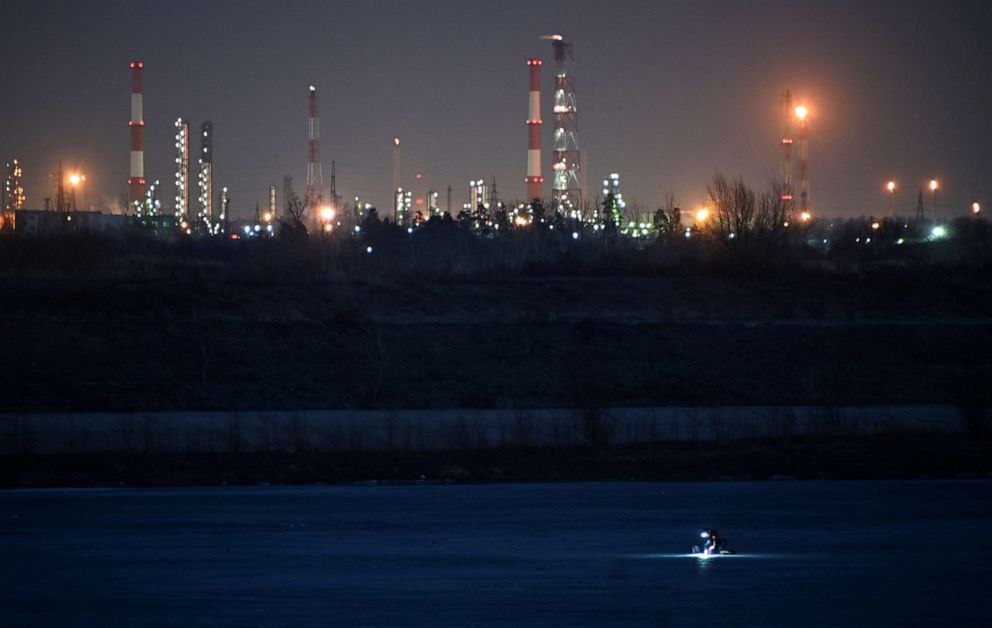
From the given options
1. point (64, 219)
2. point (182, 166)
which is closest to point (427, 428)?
point (64, 219)

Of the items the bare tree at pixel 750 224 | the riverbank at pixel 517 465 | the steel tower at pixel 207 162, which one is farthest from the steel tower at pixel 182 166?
the riverbank at pixel 517 465

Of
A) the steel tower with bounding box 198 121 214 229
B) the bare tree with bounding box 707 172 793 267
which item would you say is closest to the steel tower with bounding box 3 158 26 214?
the steel tower with bounding box 198 121 214 229

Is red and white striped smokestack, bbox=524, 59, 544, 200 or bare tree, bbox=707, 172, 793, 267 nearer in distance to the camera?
bare tree, bbox=707, 172, 793, 267

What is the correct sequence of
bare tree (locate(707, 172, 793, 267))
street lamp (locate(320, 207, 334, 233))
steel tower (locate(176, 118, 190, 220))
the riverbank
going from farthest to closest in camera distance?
steel tower (locate(176, 118, 190, 220)) < street lamp (locate(320, 207, 334, 233)) < bare tree (locate(707, 172, 793, 267)) < the riverbank

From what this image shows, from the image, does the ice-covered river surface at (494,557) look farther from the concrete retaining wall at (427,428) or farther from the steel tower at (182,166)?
the steel tower at (182,166)

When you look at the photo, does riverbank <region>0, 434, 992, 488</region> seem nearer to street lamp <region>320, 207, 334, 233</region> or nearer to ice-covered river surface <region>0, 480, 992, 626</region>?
ice-covered river surface <region>0, 480, 992, 626</region>

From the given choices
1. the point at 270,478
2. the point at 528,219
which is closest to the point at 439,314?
the point at 270,478

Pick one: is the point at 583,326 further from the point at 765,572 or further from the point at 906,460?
the point at 765,572
